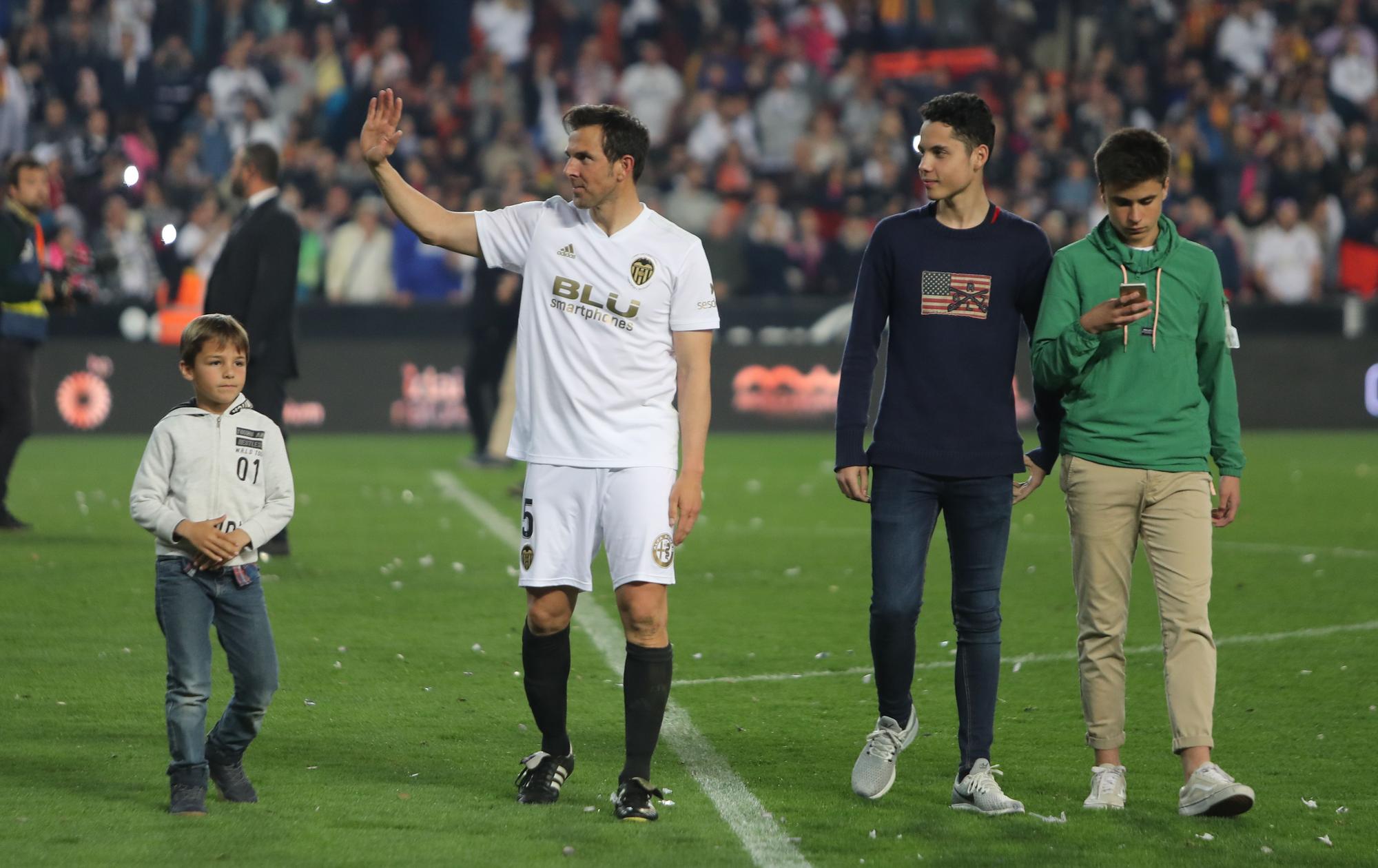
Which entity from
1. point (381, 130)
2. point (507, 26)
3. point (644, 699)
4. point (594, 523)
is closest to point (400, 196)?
point (381, 130)

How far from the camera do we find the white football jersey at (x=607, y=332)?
5242mm

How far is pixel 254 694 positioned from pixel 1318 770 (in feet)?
10.5

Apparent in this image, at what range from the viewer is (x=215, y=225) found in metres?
20.6

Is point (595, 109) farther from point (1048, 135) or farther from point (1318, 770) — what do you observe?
point (1048, 135)

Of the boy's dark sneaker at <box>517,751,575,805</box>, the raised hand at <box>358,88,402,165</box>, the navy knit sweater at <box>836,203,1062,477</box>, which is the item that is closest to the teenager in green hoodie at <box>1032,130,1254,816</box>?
the navy knit sweater at <box>836,203,1062,477</box>

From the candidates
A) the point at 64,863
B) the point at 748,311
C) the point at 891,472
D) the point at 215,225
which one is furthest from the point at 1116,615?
the point at 215,225

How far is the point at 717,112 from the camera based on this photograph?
78.1ft

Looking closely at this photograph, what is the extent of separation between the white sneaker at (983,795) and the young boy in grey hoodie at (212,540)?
6.34 ft

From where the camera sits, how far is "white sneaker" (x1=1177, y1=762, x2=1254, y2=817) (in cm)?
506

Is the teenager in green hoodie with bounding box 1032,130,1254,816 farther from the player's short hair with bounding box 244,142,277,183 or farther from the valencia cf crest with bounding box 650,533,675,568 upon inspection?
the player's short hair with bounding box 244,142,277,183

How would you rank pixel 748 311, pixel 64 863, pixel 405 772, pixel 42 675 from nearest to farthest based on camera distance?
pixel 64 863 < pixel 405 772 < pixel 42 675 < pixel 748 311

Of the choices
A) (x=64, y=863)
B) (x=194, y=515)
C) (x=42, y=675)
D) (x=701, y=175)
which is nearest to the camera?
(x=64, y=863)

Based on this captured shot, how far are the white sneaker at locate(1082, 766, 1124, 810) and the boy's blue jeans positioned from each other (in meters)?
2.30

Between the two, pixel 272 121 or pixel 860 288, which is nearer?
pixel 860 288
